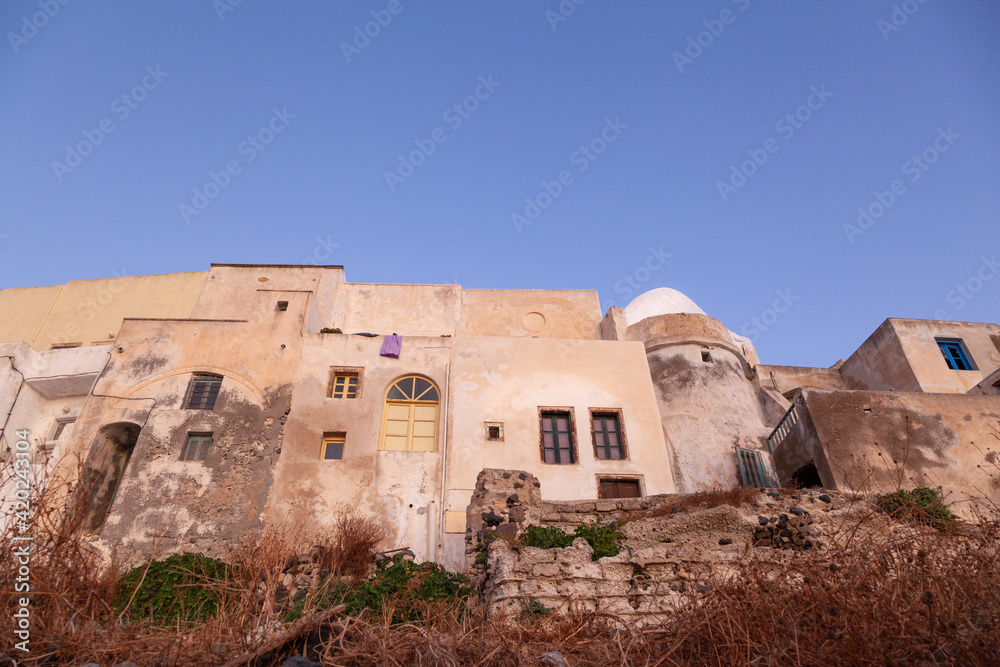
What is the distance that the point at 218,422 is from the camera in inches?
683

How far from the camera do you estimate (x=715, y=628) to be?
627 centimetres

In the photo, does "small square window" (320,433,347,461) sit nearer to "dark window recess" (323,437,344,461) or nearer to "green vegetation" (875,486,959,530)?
"dark window recess" (323,437,344,461)

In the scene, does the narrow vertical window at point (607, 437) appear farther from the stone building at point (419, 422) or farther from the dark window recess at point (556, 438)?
the dark window recess at point (556, 438)

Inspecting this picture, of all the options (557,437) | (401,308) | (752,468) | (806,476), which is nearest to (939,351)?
(752,468)

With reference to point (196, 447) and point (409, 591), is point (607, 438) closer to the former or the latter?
point (409, 591)

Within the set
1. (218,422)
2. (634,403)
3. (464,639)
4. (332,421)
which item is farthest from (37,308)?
(464,639)

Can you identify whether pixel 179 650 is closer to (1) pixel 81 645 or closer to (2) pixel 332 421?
(1) pixel 81 645

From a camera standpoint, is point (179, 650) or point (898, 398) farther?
point (898, 398)

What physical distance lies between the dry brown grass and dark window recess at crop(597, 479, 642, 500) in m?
9.33

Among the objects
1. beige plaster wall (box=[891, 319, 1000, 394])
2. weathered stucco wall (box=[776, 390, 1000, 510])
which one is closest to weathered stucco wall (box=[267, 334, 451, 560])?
weathered stucco wall (box=[776, 390, 1000, 510])

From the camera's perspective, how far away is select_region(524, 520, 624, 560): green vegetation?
9851mm

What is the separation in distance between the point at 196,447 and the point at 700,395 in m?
15.6

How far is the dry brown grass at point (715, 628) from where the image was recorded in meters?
5.79

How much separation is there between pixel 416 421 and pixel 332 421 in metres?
2.35
